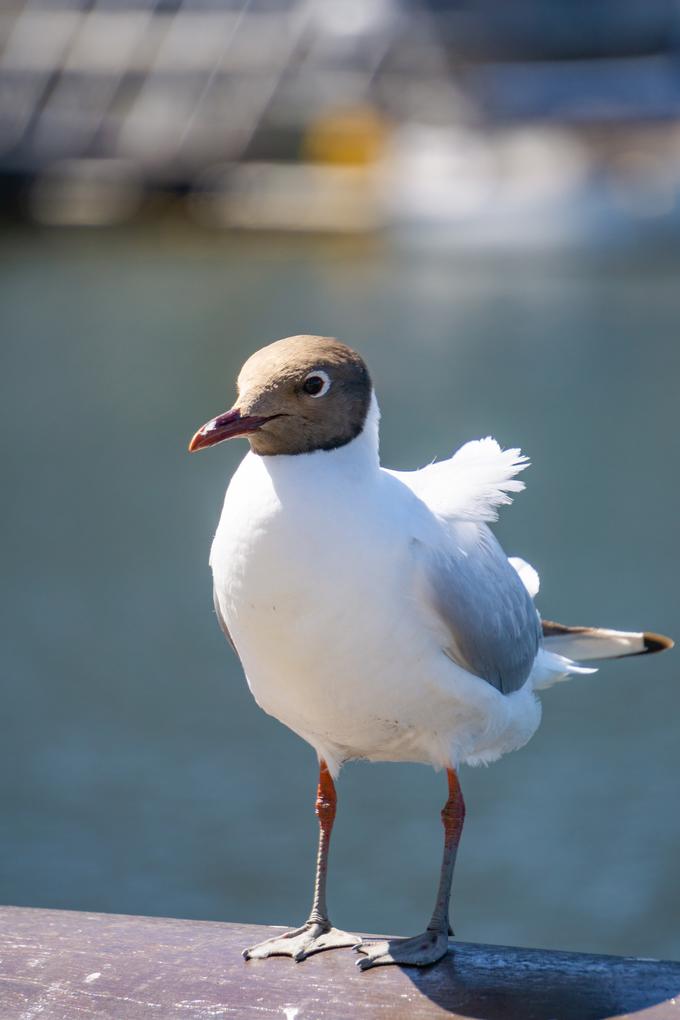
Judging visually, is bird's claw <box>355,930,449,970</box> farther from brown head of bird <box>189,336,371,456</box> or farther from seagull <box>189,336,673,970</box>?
brown head of bird <box>189,336,371,456</box>

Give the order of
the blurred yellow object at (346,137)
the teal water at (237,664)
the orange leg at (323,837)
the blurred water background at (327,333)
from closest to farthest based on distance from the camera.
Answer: the orange leg at (323,837), the teal water at (237,664), the blurred water background at (327,333), the blurred yellow object at (346,137)

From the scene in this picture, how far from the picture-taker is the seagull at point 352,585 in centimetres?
384

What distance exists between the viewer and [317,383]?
12.8 feet

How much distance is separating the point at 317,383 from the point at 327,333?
22.5m

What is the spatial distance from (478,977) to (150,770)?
8924 millimetres

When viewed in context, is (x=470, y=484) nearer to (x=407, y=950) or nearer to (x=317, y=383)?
(x=317, y=383)

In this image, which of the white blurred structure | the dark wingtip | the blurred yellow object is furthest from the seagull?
the blurred yellow object

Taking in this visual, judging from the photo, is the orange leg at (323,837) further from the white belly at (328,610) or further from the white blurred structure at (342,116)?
the white blurred structure at (342,116)

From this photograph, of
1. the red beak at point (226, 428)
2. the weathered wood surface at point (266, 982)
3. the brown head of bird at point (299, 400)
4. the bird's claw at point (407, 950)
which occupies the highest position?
the brown head of bird at point (299, 400)

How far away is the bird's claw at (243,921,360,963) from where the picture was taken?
400 centimetres

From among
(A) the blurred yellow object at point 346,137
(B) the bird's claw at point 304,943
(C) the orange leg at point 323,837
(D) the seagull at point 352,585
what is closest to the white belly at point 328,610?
(D) the seagull at point 352,585

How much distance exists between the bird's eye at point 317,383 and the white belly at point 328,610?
0.65 feet

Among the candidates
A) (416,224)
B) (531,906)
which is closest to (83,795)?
(531,906)

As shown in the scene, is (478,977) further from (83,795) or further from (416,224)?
(416,224)
